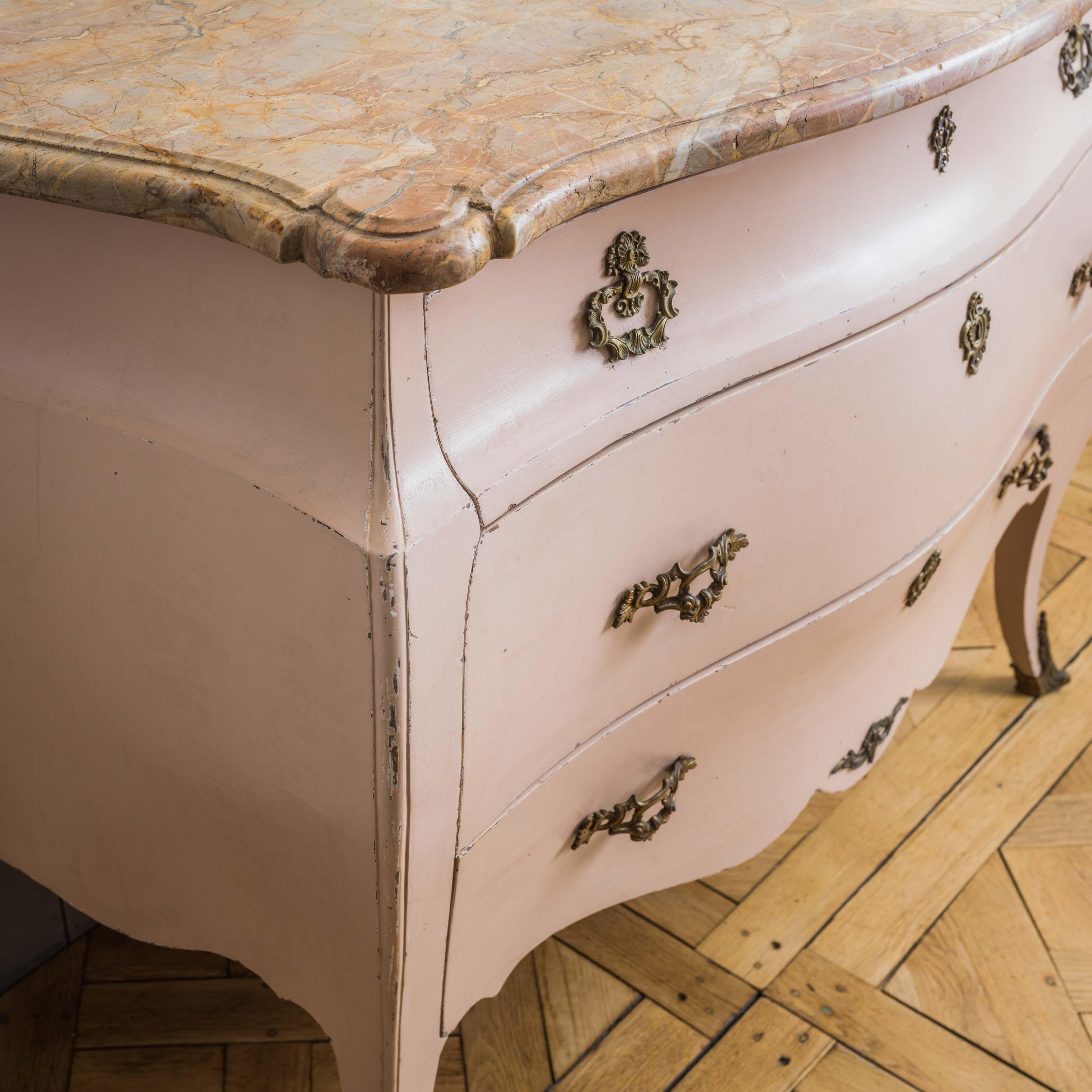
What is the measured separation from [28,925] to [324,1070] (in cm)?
26

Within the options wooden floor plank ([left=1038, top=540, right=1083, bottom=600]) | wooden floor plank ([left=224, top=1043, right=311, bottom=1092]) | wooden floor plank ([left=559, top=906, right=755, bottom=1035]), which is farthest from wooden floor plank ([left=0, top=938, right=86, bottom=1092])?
wooden floor plank ([left=1038, top=540, right=1083, bottom=600])

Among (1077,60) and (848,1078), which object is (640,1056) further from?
(1077,60)

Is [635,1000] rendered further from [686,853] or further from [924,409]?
[924,409]

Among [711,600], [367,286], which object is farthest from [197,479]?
[711,600]

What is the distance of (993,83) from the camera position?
1.86 ft

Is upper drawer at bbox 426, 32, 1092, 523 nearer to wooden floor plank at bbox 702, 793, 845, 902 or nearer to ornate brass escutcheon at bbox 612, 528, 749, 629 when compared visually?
ornate brass escutcheon at bbox 612, 528, 749, 629

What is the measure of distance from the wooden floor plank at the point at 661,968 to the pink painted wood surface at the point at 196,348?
636 millimetres

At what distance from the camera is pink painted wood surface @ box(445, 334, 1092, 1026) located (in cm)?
51

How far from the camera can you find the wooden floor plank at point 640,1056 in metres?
0.79

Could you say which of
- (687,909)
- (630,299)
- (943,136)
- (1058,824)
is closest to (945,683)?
(1058,824)

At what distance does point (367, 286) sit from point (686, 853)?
1.47 feet

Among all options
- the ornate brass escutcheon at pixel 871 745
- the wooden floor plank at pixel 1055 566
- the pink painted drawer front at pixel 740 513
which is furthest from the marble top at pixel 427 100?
the wooden floor plank at pixel 1055 566

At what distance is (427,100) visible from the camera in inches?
14.9

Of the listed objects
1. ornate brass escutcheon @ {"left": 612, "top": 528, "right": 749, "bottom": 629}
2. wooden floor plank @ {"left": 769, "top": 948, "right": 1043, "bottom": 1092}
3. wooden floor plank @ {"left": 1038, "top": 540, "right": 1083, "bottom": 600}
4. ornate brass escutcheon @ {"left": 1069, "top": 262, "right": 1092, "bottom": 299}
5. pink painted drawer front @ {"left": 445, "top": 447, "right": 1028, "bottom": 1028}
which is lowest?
wooden floor plank @ {"left": 769, "top": 948, "right": 1043, "bottom": 1092}
